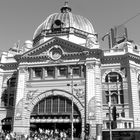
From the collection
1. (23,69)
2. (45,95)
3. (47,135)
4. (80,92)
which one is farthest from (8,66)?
(47,135)

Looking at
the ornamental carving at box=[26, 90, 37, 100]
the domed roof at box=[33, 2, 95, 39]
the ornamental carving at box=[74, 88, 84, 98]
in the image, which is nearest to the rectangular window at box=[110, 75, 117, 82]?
the ornamental carving at box=[74, 88, 84, 98]

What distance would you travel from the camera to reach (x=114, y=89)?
47.0m

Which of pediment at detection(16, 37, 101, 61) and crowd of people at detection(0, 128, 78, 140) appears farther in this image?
pediment at detection(16, 37, 101, 61)

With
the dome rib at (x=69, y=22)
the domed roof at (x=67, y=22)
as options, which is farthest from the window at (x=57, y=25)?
the dome rib at (x=69, y=22)

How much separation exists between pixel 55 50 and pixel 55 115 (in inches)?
513

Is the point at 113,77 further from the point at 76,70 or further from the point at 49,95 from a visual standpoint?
the point at 49,95

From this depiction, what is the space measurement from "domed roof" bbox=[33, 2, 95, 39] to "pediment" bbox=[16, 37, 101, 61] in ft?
35.6

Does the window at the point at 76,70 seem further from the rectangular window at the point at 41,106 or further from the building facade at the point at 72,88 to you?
the rectangular window at the point at 41,106

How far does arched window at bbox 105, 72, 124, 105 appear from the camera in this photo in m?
46.4

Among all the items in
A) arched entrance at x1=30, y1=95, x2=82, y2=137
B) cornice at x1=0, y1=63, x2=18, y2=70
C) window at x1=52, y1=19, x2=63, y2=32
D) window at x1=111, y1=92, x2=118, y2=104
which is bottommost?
arched entrance at x1=30, y1=95, x2=82, y2=137

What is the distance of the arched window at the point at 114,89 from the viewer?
4644 cm

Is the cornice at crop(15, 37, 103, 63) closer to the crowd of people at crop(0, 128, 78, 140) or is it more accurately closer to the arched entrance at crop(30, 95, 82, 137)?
the arched entrance at crop(30, 95, 82, 137)

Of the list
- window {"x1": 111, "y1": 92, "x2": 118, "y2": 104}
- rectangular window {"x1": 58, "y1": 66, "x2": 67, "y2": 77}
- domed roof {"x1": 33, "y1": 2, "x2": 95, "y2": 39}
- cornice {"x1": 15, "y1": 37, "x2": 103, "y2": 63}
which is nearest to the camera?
cornice {"x1": 15, "y1": 37, "x2": 103, "y2": 63}

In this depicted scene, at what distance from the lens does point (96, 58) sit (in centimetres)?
4644
